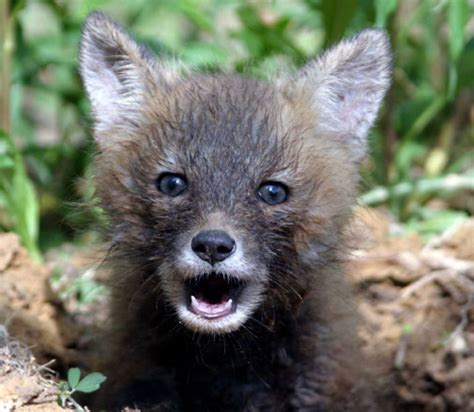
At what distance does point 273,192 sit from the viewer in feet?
15.0

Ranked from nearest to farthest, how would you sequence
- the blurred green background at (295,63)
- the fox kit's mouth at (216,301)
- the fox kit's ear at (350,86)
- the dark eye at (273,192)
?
the fox kit's mouth at (216,301), the dark eye at (273,192), the fox kit's ear at (350,86), the blurred green background at (295,63)

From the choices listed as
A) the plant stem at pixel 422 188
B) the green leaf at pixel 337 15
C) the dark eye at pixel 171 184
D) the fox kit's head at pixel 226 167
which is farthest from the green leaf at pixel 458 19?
the dark eye at pixel 171 184

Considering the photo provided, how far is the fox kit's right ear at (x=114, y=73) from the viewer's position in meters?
5.10

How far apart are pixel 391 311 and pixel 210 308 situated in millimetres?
2360

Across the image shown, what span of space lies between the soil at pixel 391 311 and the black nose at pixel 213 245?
39.3 inches

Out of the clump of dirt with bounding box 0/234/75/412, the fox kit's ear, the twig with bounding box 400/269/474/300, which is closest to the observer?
the fox kit's ear

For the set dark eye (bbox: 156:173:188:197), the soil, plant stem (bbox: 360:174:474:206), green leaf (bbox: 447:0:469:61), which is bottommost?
the soil

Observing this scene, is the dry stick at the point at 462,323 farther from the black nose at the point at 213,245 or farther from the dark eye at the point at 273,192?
the black nose at the point at 213,245

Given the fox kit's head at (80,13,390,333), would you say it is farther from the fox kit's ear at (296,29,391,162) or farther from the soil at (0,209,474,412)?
the soil at (0,209,474,412)

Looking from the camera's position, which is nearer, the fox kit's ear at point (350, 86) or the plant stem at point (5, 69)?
the fox kit's ear at point (350, 86)

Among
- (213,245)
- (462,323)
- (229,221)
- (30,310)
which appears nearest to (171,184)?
(229,221)

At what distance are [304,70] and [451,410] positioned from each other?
210cm

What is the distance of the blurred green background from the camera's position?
270 inches

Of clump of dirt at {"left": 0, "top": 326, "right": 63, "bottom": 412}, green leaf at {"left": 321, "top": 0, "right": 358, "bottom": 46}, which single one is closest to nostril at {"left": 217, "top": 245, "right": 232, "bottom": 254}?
clump of dirt at {"left": 0, "top": 326, "right": 63, "bottom": 412}
